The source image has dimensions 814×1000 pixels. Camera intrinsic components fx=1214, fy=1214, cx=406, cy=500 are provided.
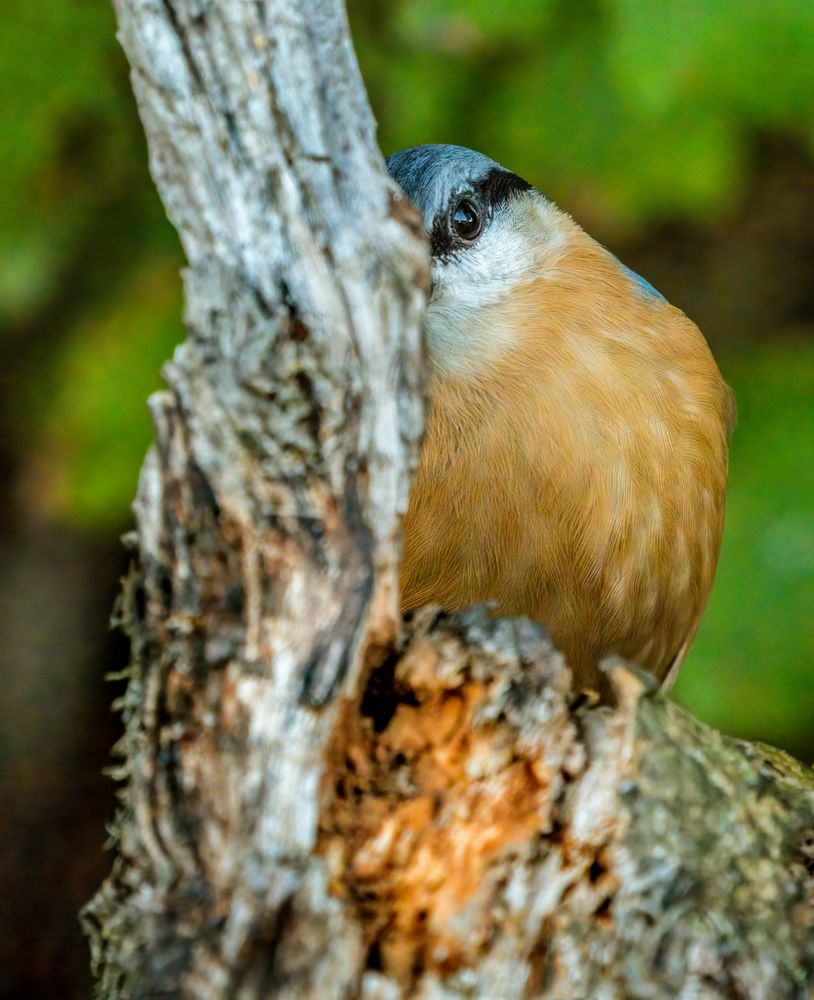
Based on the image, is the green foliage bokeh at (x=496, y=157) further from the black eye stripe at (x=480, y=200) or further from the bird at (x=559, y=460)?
the bird at (x=559, y=460)

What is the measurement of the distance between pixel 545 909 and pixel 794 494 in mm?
1546

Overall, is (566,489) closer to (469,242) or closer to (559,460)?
(559,460)

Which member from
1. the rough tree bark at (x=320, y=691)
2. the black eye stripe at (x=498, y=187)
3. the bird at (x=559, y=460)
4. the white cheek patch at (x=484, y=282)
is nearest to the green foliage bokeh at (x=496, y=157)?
the black eye stripe at (x=498, y=187)

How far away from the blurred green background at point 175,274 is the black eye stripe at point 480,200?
0.26m

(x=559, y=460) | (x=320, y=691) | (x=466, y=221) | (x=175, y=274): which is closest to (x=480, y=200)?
(x=466, y=221)

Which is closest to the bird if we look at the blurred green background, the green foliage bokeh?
the blurred green background

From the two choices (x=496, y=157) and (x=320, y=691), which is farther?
(x=496, y=157)

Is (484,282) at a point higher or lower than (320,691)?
higher

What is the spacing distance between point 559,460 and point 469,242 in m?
0.40

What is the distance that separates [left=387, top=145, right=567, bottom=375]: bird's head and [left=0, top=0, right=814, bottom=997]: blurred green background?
288 mm

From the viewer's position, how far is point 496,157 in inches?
95.2

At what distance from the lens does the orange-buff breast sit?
1674 millimetres

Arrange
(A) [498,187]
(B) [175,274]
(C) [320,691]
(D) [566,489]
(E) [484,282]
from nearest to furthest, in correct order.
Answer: (C) [320,691] < (D) [566,489] < (E) [484,282] < (A) [498,187] < (B) [175,274]

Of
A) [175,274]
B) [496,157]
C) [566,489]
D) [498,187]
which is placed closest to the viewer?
[566,489]
